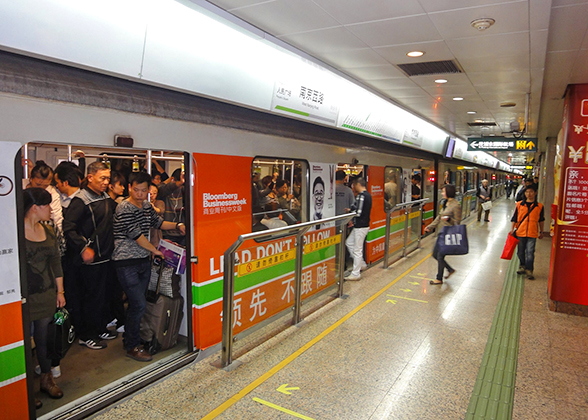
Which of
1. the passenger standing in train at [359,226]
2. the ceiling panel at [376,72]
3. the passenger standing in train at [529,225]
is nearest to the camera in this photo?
the ceiling panel at [376,72]

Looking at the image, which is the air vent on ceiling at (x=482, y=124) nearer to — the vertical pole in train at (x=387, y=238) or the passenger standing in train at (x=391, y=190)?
the passenger standing in train at (x=391, y=190)

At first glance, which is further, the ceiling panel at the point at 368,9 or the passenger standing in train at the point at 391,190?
the passenger standing in train at the point at 391,190

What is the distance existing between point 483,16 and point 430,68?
1.52 metres

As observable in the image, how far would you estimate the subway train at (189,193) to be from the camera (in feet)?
7.39

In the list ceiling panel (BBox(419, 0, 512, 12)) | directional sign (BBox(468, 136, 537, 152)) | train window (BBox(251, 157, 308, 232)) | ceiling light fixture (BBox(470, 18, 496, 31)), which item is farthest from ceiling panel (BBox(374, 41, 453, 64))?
directional sign (BBox(468, 136, 537, 152))

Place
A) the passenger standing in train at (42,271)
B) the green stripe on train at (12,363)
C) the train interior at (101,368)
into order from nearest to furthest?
the green stripe on train at (12,363) < the passenger standing in train at (42,271) < the train interior at (101,368)

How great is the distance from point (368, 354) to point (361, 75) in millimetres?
3072

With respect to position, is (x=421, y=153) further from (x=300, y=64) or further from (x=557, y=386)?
(x=557, y=386)

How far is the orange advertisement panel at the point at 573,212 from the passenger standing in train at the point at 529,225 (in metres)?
1.46

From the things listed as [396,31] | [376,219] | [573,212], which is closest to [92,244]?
[396,31]

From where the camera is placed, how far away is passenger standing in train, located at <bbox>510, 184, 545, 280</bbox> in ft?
20.2

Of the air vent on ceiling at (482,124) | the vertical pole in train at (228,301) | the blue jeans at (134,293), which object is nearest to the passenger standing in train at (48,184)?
→ the blue jeans at (134,293)

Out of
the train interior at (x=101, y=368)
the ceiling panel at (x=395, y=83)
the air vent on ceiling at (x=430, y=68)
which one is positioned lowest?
the train interior at (x=101, y=368)

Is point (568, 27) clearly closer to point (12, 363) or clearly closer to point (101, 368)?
point (12, 363)
